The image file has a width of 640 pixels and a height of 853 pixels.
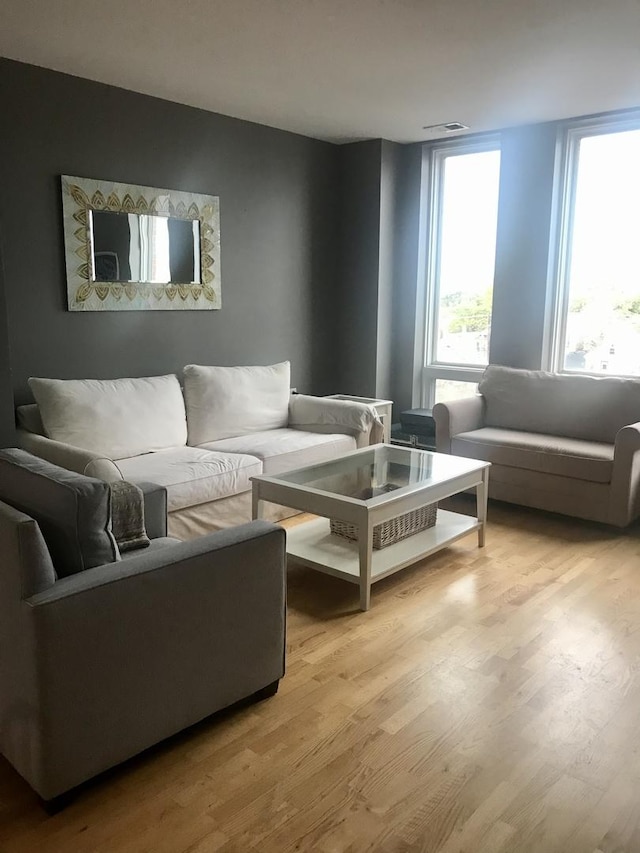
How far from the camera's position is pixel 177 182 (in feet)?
14.0

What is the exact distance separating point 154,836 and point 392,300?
14.6 feet

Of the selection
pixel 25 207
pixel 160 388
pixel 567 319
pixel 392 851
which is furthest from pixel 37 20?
pixel 567 319

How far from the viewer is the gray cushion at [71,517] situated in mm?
1841

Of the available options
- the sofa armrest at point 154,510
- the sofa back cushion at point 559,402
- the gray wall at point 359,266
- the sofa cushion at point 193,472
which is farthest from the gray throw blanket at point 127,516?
the gray wall at point 359,266

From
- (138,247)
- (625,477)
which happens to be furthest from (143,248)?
(625,477)

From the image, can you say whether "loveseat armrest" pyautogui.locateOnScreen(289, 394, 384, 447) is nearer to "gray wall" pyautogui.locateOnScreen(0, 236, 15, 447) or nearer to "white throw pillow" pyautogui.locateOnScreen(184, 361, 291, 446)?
"white throw pillow" pyautogui.locateOnScreen(184, 361, 291, 446)

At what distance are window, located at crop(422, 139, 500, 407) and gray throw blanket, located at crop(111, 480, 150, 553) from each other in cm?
351

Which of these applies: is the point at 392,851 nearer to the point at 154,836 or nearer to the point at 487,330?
the point at 154,836

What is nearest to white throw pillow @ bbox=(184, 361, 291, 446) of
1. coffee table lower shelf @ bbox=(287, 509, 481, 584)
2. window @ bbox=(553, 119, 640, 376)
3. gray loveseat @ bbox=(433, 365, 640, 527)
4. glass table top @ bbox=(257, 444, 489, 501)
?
glass table top @ bbox=(257, 444, 489, 501)

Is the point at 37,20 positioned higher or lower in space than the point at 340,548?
higher

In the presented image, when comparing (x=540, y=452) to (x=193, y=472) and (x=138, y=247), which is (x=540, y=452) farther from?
(x=138, y=247)

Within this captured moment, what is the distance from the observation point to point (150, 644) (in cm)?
185

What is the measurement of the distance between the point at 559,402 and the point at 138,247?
2.78m

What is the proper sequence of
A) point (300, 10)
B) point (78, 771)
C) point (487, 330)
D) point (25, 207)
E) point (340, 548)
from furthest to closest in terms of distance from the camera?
point (487, 330) < point (25, 207) < point (340, 548) < point (300, 10) < point (78, 771)
